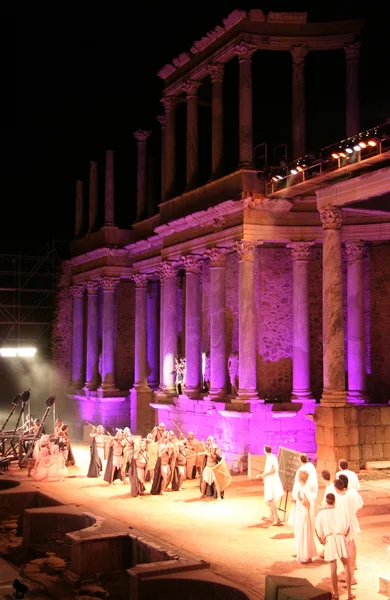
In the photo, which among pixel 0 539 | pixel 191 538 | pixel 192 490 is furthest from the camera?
pixel 192 490

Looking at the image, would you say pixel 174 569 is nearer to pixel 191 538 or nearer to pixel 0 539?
pixel 191 538

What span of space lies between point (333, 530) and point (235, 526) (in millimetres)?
5042

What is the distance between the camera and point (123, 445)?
2245 centimetres

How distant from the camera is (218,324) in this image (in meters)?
26.1

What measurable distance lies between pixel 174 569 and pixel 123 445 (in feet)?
34.6

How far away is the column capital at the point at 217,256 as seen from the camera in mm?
26219

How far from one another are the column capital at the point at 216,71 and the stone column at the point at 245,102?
4.92 feet

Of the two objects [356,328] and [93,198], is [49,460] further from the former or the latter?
[93,198]

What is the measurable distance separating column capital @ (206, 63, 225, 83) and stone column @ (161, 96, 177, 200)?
3289mm

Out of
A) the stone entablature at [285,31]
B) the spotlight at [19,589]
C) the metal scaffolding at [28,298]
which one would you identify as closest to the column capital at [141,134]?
the metal scaffolding at [28,298]

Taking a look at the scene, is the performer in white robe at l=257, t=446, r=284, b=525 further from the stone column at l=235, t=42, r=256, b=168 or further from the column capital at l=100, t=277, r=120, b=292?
the column capital at l=100, t=277, r=120, b=292

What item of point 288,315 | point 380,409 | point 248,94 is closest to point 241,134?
point 248,94

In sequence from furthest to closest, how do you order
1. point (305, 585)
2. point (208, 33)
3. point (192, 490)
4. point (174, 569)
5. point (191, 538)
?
point (208, 33) → point (192, 490) → point (191, 538) → point (174, 569) → point (305, 585)

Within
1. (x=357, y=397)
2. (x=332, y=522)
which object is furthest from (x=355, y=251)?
(x=332, y=522)
